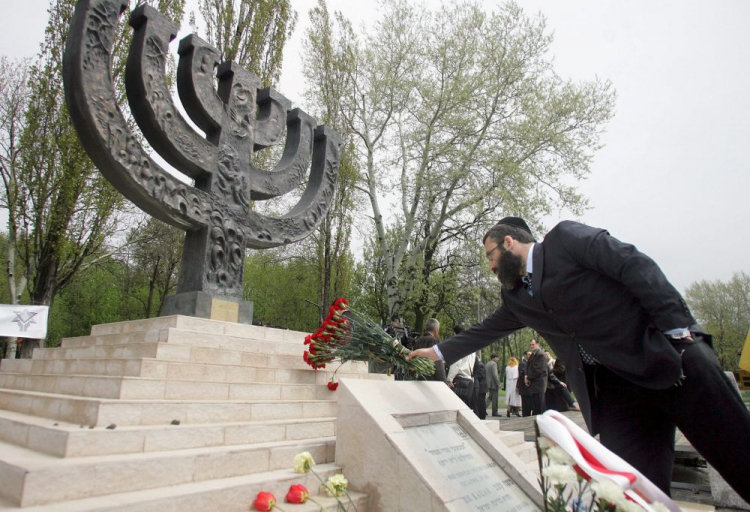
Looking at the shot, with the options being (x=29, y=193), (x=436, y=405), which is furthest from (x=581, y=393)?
(x=29, y=193)

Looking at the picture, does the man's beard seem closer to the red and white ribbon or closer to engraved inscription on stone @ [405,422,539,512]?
engraved inscription on stone @ [405,422,539,512]

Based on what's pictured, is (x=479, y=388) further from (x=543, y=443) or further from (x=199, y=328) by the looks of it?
(x=543, y=443)

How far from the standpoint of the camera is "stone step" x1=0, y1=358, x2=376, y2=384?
3238 mm

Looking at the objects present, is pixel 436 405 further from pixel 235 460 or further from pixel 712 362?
pixel 712 362

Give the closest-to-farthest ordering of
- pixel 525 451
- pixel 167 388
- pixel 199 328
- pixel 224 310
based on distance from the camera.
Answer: pixel 167 388, pixel 199 328, pixel 525 451, pixel 224 310

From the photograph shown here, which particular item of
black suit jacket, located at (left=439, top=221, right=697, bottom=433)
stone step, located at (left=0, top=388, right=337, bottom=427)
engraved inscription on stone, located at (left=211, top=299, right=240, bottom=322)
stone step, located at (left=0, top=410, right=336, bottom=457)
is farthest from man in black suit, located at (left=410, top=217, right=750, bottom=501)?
engraved inscription on stone, located at (left=211, top=299, right=240, bottom=322)

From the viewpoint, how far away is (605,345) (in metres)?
2.01

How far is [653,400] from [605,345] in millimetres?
283

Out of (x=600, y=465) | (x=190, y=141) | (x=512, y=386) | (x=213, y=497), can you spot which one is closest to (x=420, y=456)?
(x=213, y=497)

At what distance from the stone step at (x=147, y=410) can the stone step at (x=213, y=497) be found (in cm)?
62

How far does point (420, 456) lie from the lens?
2180 mm

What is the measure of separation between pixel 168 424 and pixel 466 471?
170 centimetres

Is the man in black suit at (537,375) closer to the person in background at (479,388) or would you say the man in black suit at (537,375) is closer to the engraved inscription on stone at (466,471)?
the person in background at (479,388)

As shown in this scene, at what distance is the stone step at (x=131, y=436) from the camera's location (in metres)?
2.14
